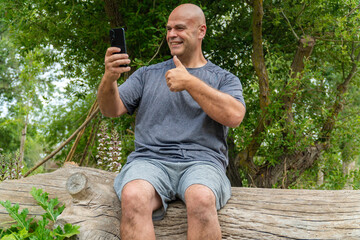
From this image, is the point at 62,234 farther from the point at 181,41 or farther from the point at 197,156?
the point at 181,41

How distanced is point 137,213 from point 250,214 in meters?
0.77

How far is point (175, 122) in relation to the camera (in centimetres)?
258

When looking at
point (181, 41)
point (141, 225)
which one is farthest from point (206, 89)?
point (141, 225)

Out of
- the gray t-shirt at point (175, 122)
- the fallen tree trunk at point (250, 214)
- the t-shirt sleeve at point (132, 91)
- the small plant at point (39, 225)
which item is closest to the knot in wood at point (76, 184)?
the fallen tree trunk at point (250, 214)

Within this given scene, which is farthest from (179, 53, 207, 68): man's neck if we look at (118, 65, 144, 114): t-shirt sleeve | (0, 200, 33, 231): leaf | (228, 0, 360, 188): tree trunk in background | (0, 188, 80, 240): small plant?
(228, 0, 360, 188): tree trunk in background

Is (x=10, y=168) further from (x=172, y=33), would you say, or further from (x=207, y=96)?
(x=207, y=96)

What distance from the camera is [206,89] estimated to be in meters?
2.34

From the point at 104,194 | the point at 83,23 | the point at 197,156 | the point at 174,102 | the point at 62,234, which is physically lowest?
the point at 62,234

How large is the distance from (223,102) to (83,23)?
3.23 metres

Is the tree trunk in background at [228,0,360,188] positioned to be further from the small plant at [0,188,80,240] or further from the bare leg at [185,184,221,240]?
the small plant at [0,188,80,240]

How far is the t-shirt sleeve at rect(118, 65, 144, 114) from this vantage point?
2.69 meters

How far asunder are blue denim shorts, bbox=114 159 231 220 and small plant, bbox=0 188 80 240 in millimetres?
393

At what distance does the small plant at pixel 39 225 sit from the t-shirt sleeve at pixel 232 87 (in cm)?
122

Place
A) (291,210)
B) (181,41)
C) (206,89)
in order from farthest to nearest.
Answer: (181,41) → (291,210) → (206,89)
